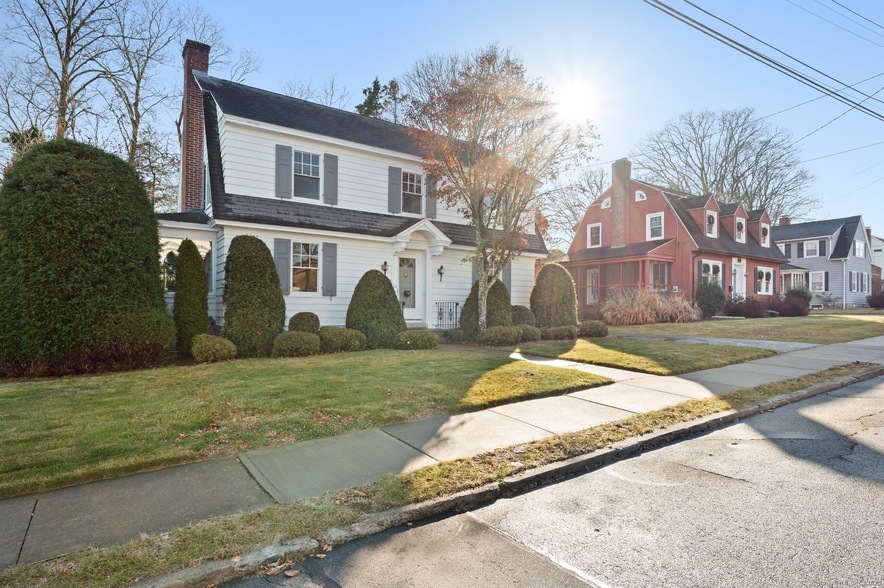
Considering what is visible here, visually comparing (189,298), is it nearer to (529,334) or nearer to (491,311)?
(491,311)

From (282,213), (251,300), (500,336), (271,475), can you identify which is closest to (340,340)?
(251,300)

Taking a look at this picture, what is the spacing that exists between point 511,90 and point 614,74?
2594mm

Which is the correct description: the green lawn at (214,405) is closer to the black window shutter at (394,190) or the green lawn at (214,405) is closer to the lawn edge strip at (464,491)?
the lawn edge strip at (464,491)

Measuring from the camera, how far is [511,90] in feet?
40.1

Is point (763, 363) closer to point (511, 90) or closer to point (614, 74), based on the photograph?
point (614, 74)

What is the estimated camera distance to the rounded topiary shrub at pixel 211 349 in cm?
895

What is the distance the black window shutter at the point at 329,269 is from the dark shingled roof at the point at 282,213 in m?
0.56

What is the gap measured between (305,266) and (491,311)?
17.9ft

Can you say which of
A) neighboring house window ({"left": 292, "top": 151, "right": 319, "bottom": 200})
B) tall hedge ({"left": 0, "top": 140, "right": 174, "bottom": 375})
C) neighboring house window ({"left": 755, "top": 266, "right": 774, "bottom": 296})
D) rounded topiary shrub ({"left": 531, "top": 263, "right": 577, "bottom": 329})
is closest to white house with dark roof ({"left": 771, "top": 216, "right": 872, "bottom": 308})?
neighboring house window ({"left": 755, "top": 266, "right": 774, "bottom": 296})

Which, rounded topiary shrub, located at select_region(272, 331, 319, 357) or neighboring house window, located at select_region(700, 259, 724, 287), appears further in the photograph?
neighboring house window, located at select_region(700, 259, 724, 287)

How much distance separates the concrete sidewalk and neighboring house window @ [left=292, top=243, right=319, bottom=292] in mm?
8722

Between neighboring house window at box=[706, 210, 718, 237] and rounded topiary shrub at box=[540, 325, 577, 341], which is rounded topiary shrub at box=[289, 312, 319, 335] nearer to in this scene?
rounded topiary shrub at box=[540, 325, 577, 341]

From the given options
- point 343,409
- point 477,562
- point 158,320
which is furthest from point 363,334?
point 477,562

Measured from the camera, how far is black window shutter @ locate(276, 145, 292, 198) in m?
12.8
